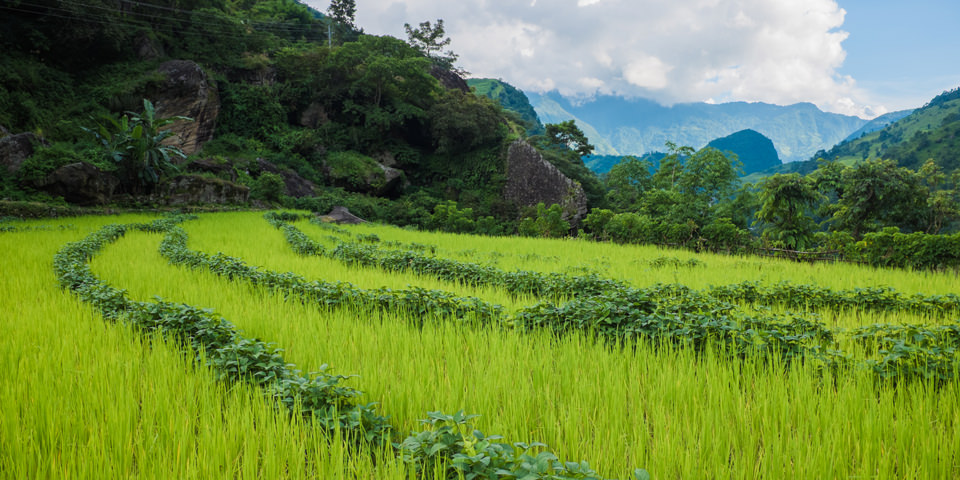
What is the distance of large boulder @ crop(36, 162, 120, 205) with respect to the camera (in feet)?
42.9

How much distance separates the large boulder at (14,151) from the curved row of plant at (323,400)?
43.4 feet

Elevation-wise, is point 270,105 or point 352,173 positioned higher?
point 270,105

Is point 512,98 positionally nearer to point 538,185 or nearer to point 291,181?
point 538,185

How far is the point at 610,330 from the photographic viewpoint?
134 inches

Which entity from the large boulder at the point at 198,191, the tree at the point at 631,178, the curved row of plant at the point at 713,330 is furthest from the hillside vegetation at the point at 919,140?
the large boulder at the point at 198,191

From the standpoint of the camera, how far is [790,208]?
11.5m

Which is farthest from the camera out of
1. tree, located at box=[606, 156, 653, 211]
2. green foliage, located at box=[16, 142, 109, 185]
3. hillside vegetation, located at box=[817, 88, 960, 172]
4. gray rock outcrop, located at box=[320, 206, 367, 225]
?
hillside vegetation, located at box=[817, 88, 960, 172]

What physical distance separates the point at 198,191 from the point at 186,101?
28.5ft

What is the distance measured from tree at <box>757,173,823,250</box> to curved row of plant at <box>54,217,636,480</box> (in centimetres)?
1280

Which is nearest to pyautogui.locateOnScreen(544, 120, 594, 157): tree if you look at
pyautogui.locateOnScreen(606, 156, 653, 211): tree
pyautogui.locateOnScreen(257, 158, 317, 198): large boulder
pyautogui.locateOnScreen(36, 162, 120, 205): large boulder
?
pyautogui.locateOnScreen(606, 156, 653, 211): tree

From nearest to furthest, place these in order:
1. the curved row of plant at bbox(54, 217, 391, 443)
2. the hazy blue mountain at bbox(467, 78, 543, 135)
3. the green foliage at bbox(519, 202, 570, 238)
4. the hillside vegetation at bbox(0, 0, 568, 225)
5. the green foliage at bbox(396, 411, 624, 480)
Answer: the green foliage at bbox(396, 411, 624, 480), the curved row of plant at bbox(54, 217, 391, 443), the green foliage at bbox(519, 202, 570, 238), the hillside vegetation at bbox(0, 0, 568, 225), the hazy blue mountain at bbox(467, 78, 543, 135)

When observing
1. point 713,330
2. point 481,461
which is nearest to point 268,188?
point 713,330

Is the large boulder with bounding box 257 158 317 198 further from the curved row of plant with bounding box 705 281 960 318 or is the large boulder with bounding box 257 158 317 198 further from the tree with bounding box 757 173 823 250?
the curved row of plant with bounding box 705 281 960 318

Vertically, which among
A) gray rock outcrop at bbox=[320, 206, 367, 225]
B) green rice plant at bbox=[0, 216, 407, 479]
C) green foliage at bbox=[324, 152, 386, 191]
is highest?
green foliage at bbox=[324, 152, 386, 191]
